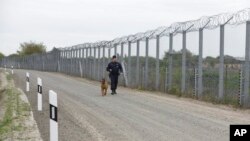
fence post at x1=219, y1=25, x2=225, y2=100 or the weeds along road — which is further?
fence post at x1=219, y1=25, x2=225, y2=100

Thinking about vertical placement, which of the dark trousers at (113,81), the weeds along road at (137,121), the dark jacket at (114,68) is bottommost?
the weeds along road at (137,121)

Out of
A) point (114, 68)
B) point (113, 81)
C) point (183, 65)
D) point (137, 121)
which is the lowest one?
point (137, 121)

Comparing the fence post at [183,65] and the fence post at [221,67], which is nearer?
the fence post at [221,67]

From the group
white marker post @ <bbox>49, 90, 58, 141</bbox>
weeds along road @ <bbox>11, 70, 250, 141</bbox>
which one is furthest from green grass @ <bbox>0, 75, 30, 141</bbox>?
white marker post @ <bbox>49, 90, 58, 141</bbox>

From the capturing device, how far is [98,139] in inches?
400

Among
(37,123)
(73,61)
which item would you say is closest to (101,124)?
(37,123)

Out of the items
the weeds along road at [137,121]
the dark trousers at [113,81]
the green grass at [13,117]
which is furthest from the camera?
the dark trousers at [113,81]

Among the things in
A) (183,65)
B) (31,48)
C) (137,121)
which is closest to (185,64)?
(183,65)

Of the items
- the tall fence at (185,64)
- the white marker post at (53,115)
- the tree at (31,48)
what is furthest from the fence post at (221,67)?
the tree at (31,48)

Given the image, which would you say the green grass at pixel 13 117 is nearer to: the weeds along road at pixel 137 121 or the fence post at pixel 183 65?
the weeds along road at pixel 137 121

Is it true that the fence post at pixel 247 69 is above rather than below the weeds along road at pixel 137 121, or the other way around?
above

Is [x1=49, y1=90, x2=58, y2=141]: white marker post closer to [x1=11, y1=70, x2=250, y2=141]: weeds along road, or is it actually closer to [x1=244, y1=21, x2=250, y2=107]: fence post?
[x1=11, y1=70, x2=250, y2=141]: weeds along road

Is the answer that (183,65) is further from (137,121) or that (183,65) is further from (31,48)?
(31,48)

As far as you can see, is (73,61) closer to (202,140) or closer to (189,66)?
(189,66)
